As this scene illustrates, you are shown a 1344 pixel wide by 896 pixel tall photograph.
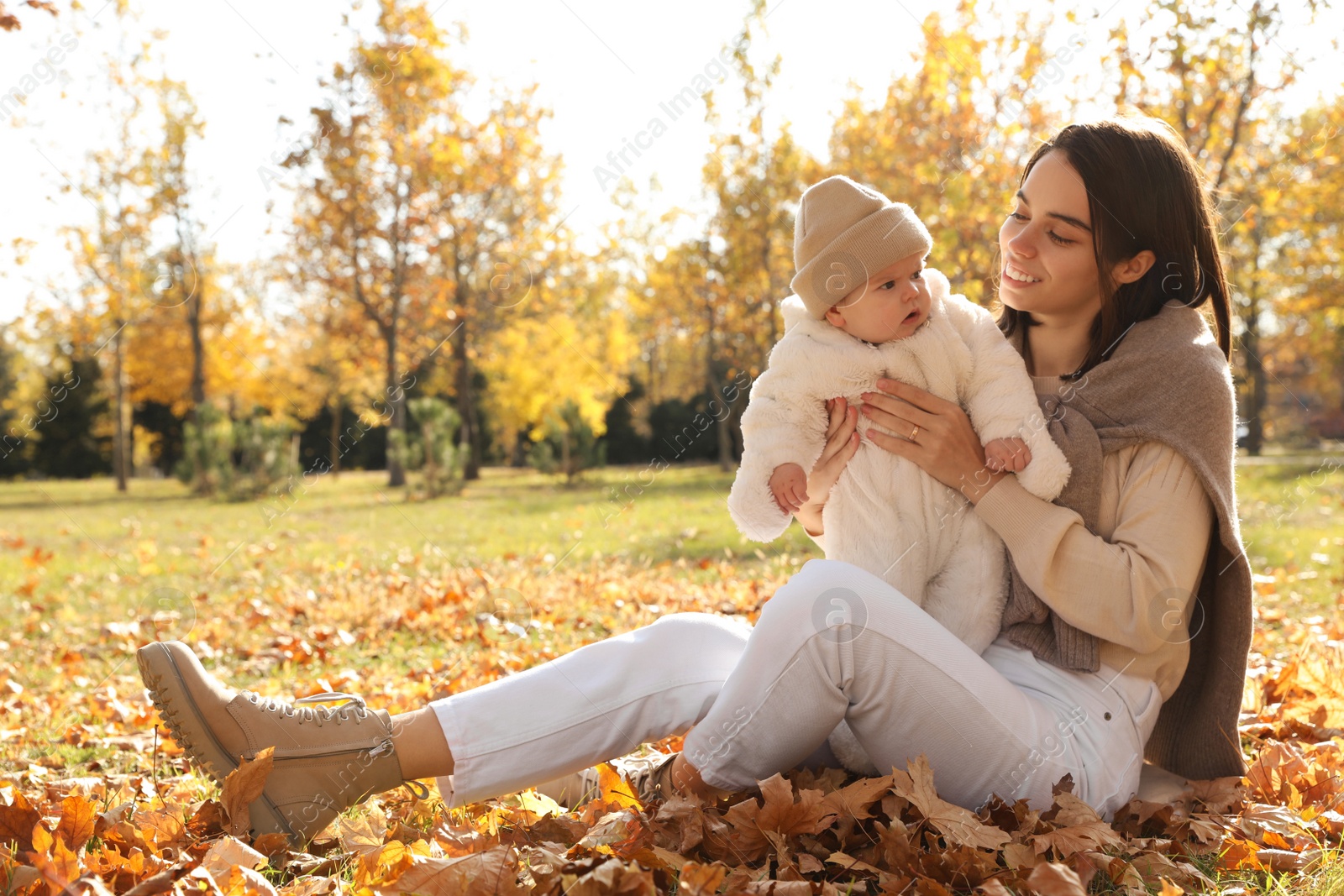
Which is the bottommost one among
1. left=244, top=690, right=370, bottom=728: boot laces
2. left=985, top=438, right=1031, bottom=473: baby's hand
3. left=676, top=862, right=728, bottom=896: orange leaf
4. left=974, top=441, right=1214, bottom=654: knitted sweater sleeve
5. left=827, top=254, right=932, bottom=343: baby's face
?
left=676, top=862, right=728, bottom=896: orange leaf

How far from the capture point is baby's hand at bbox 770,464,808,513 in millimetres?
2232

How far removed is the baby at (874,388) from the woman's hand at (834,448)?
17mm

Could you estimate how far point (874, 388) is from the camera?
2.27 meters

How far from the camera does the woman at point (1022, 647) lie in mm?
1841

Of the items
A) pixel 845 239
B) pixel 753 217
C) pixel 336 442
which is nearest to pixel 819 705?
pixel 845 239

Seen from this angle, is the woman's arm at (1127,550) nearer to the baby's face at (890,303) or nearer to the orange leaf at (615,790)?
the baby's face at (890,303)

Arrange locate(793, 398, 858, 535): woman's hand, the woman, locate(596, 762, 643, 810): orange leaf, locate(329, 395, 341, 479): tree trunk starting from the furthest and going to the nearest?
locate(329, 395, 341, 479): tree trunk
locate(793, 398, 858, 535): woman's hand
locate(596, 762, 643, 810): orange leaf
the woman

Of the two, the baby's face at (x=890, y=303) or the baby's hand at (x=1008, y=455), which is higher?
the baby's face at (x=890, y=303)

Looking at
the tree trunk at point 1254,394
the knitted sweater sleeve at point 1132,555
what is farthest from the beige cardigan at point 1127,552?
the tree trunk at point 1254,394

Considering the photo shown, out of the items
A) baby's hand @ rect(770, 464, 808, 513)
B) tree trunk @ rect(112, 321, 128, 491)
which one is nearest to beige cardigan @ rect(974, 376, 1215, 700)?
baby's hand @ rect(770, 464, 808, 513)

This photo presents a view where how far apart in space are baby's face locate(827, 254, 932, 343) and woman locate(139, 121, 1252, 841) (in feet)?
0.44

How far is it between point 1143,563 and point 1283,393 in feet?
123

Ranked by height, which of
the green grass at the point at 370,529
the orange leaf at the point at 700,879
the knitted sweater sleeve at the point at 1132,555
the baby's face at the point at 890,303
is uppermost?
the baby's face at the point at 890,303

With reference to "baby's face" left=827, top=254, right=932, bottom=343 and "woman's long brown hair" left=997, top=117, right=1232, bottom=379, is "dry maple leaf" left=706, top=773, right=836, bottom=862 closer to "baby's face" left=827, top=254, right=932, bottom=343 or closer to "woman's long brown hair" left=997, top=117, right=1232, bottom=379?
"baby's face" left=827, top=254, right=932, bottom=343
